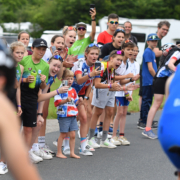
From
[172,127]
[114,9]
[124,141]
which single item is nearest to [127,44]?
[124,141]

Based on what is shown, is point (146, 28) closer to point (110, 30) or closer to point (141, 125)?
point (141, 125)

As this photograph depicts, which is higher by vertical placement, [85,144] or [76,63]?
[76,63]

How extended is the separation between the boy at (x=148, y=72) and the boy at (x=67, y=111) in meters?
3.09

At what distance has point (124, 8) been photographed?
42.0m

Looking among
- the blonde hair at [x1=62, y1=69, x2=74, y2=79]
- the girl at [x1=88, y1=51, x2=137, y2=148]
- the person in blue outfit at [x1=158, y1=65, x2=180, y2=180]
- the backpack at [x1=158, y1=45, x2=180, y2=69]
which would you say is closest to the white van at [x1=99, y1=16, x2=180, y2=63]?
the backpack at [x1=158, y1=45, x2=180, y2=69]

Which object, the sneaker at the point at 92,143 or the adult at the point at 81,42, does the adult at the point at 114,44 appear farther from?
the sneaker at the point at 92,143

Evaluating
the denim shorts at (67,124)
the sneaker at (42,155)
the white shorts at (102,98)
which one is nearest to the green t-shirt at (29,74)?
the denim shorts at (67,124)

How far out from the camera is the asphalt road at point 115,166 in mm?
5203

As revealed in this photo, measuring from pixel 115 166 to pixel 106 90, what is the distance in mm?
1699

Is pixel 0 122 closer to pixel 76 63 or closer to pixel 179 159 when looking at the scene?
pixel 179 159

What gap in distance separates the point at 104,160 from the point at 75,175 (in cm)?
97

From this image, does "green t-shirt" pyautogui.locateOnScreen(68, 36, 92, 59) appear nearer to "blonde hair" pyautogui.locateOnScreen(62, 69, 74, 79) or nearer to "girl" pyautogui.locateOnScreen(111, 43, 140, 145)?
"girl" pyautogui.locateOnScreen(111, 43, 140, 145)

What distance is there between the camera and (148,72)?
9.02m

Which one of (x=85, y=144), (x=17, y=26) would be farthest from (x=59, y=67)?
(x=17, y=26)
